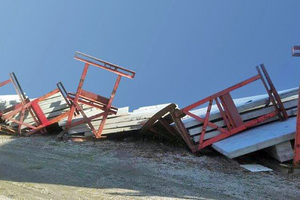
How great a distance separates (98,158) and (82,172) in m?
1.34

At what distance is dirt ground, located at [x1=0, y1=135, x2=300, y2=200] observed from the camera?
5.86 m

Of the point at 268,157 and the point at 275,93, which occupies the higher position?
the point at 275,93

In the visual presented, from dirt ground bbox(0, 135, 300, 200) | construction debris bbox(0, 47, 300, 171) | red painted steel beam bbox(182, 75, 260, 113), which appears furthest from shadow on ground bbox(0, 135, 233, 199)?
red painted steel beam bbox(182, 75, 260, 113)

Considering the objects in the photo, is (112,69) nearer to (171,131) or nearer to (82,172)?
(171,131)

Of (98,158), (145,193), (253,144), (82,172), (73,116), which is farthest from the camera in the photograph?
(73,116)

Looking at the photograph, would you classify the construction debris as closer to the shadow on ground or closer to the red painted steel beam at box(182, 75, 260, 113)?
the red painted steel beam at box(182, 75, 260, 113)

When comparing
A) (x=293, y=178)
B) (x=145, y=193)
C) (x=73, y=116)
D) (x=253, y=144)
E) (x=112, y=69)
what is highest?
(x=112, y=69)

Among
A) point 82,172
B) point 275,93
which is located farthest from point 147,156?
point 275,93

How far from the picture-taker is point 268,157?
332 inches

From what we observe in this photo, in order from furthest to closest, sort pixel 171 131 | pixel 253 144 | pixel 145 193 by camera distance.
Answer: pixel 171 131, pixel 253 144, pixel 145 193

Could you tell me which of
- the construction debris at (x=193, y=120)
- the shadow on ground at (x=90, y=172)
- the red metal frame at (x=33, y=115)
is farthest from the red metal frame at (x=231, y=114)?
the red metal frame at (x=33, y=115)

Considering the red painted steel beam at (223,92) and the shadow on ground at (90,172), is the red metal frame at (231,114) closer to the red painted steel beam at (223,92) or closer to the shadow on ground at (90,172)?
the red painted steel beam at (223,92)

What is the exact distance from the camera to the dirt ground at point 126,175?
5863 mm

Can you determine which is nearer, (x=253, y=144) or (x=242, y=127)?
(x=253, y=144)
